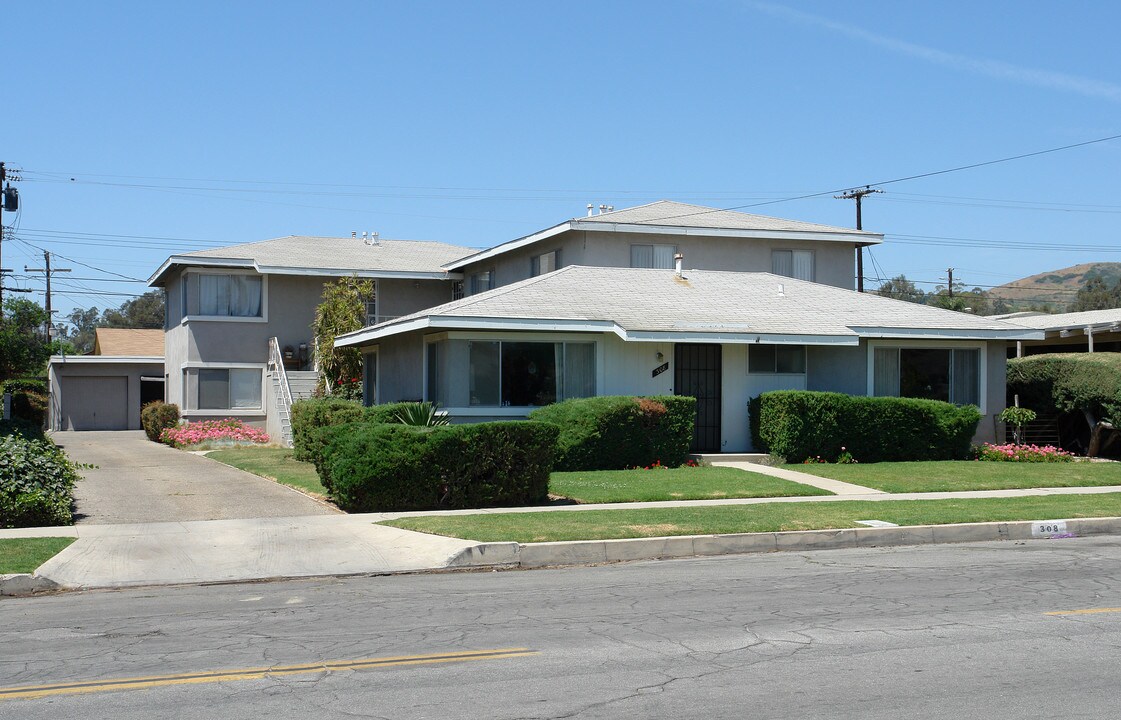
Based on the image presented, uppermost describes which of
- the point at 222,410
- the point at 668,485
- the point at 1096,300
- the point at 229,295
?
the point at 1096,300

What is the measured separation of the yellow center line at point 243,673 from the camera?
22.7 feet

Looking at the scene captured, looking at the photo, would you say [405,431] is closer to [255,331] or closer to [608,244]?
[608,244]

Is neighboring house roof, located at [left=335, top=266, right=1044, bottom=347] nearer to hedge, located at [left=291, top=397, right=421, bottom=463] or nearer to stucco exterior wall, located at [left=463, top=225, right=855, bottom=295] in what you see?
hedge, located at [left=291, top=397, right=421, bottom=463]

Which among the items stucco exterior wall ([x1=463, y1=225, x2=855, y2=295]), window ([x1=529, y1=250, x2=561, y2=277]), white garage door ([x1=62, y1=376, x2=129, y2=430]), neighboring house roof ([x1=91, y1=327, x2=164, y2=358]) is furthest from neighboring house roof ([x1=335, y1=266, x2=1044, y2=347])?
neighboring house roof ([x1=91, y1=327, x2=164, y2=358])

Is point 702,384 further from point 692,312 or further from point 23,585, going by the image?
point 23,585

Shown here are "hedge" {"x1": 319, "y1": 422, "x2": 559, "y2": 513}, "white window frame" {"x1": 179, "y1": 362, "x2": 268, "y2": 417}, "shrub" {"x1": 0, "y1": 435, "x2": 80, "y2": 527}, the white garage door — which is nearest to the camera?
"shrub" {"x1": 0, "y1": 435, "x2": 80, "y2": 527}

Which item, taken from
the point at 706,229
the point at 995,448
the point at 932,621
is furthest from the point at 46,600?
the point at 706,229

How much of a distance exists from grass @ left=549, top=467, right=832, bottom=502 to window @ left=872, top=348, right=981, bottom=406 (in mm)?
6279

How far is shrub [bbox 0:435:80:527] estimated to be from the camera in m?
14.2

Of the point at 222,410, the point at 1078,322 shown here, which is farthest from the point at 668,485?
the point at 222,410

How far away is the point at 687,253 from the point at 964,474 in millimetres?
12963

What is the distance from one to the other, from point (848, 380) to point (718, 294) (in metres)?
3.70

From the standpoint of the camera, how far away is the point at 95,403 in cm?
4709

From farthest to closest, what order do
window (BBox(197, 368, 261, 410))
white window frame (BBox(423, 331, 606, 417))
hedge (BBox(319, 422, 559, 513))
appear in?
window (BBox(197, 368, 261, 410)) → white window frame (BBox(423, 331, 606, 417)) → hedge (BBox(319, 422, 559, 513))
